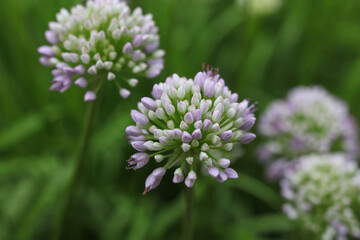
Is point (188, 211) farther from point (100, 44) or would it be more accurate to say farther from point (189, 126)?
point (100, 44)

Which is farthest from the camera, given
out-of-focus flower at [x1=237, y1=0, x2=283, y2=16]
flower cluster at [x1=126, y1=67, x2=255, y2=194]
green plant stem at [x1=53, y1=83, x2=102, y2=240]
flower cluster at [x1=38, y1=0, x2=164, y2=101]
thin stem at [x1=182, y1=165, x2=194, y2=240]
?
out-of-focus flower at [x1=237, y1=0, x2=283, y2=16]

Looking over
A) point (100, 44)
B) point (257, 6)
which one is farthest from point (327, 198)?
point (257, 6)

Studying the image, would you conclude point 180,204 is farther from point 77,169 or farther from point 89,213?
point 77,169

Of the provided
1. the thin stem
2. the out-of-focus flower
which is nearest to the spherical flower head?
the thin stem

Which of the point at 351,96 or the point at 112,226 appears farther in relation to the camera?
the point at 351,96

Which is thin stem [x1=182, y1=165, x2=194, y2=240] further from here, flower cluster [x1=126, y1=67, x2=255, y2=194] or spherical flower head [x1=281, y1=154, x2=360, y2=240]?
spherical flower head [x1=281, y1=154, x2=360, y2=240]

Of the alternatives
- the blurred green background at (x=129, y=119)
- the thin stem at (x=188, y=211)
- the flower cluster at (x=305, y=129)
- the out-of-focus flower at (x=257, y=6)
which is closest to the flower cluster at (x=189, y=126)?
the thin stem at (x=188, y=211)

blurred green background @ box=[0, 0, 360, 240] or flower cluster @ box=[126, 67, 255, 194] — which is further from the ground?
blurred green background @ box=[0, 0, 360, 240]

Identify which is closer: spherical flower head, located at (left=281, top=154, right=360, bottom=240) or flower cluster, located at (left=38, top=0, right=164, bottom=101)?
flower cluster, located at (left=38, top=0, right=164, bottom=101)

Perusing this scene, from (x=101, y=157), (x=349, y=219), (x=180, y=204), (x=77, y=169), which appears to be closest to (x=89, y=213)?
(x=101, y=157)
